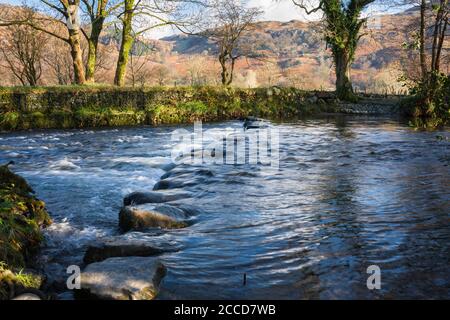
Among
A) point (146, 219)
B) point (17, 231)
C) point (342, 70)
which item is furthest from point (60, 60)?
point (17, 231)

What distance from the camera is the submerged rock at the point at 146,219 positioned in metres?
5.20

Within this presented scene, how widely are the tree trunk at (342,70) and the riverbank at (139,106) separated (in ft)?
9.22

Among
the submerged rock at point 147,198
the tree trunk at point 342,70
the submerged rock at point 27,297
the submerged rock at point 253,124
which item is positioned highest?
the tree trunk at point 342,70

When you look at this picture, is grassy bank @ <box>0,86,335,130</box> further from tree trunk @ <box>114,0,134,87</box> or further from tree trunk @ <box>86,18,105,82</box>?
tree trunk @ <box>86,18,105,82</box>

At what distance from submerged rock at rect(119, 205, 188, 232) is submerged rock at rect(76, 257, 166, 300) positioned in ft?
4.12

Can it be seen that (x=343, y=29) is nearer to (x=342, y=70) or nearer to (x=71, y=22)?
(x=342, y=70)

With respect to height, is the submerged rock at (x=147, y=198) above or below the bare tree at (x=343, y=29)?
below

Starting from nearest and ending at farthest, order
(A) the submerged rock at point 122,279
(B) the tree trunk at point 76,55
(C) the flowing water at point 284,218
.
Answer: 1. (A) the submerged rock at point 122,279
2. (C) the flowing water at point 284,218
3. (B) the tree trunk at point 76,55

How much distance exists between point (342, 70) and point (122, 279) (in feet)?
90.1

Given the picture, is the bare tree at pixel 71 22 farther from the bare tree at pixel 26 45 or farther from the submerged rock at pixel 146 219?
the submerged rock at pixel 146 219

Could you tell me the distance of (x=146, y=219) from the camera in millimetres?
5246

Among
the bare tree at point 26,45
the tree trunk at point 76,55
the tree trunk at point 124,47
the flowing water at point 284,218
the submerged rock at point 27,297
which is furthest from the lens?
the bare tree at point 26,45

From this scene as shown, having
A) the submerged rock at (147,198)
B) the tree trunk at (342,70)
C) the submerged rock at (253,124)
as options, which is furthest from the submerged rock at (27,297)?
the tree trunk at (342,70)

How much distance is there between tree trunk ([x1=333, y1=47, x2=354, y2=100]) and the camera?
2764 cm
